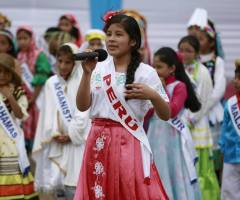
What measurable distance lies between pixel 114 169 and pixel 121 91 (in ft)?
1.57

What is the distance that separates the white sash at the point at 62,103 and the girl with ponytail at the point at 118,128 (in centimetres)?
171

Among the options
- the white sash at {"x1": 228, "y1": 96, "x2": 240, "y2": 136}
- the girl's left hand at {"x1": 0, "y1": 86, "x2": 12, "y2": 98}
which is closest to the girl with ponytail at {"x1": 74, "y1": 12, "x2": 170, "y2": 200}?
the girl's left hand at {"x1": 0, "y1": 86, "x2": 12, "y2": 98}

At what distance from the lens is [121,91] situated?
5160 millimetres

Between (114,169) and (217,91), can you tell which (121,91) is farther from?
(217,91)

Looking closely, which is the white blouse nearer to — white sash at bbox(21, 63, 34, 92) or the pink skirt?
the pink skirt

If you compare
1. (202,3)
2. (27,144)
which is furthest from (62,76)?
(202,3)

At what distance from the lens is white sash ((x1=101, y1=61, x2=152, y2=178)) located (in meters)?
5.18

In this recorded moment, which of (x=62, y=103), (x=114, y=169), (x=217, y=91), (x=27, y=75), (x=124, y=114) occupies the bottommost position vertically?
(x=114, y=169)

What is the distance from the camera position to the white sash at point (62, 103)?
698cm

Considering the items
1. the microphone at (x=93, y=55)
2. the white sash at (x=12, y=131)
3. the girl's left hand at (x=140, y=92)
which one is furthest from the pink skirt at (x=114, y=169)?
the white sash at (x=12, y=131)

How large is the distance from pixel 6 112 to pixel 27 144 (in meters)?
2.69

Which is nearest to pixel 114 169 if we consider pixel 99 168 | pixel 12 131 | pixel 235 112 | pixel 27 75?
pixel 99 168

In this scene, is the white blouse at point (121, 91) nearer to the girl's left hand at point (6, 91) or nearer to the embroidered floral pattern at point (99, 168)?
the embroidered floral pattern at point (99, 168)

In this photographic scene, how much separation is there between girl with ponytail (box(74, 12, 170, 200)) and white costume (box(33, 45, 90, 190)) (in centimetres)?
151
